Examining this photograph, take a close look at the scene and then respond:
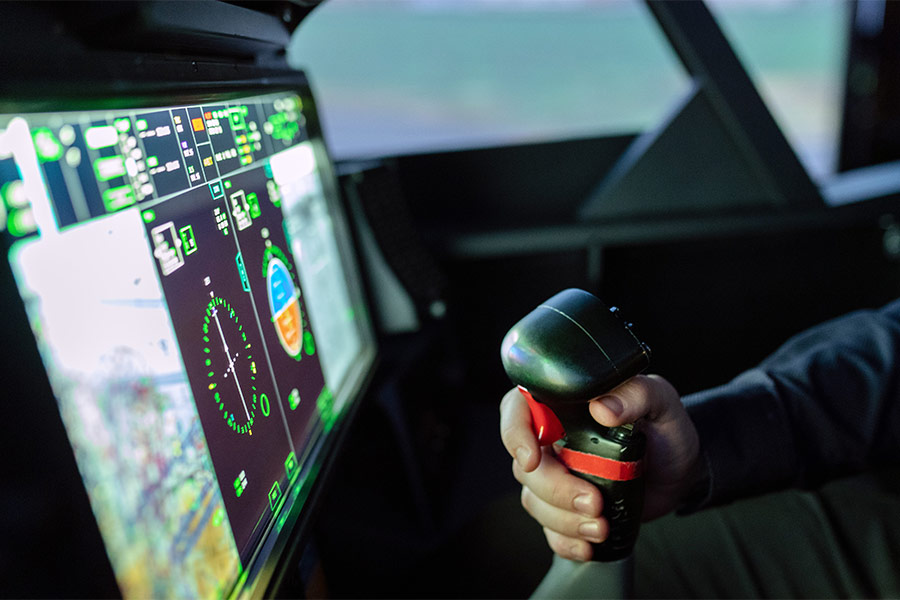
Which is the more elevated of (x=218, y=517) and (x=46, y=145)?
(x=46, y=145)

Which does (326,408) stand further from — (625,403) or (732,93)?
(732,93)

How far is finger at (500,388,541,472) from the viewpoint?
1.77 feet

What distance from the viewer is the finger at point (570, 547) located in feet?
1.92

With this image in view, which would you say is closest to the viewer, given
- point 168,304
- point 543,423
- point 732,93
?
point 168,304

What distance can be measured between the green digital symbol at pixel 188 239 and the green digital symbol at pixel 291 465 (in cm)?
22

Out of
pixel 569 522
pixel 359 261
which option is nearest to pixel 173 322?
pixel 569 522

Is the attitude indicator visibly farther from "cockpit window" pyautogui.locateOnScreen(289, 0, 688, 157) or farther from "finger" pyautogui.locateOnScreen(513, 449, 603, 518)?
"cockpit window" pyautogui.locateOnScreen(289, 0, 688, 157)

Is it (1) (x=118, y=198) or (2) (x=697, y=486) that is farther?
(2) (x=697, y=486)

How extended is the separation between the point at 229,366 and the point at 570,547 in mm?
351

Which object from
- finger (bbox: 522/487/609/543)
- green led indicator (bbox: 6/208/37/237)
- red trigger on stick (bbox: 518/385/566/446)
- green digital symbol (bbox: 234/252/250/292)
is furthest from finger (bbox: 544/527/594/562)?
green led indicator (bbox: 6/208/37/237)

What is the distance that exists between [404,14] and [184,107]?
1098 mm

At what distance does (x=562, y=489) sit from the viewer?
56cm

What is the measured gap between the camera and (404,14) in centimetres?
146

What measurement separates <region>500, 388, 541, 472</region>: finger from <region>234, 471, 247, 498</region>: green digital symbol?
0.21m
